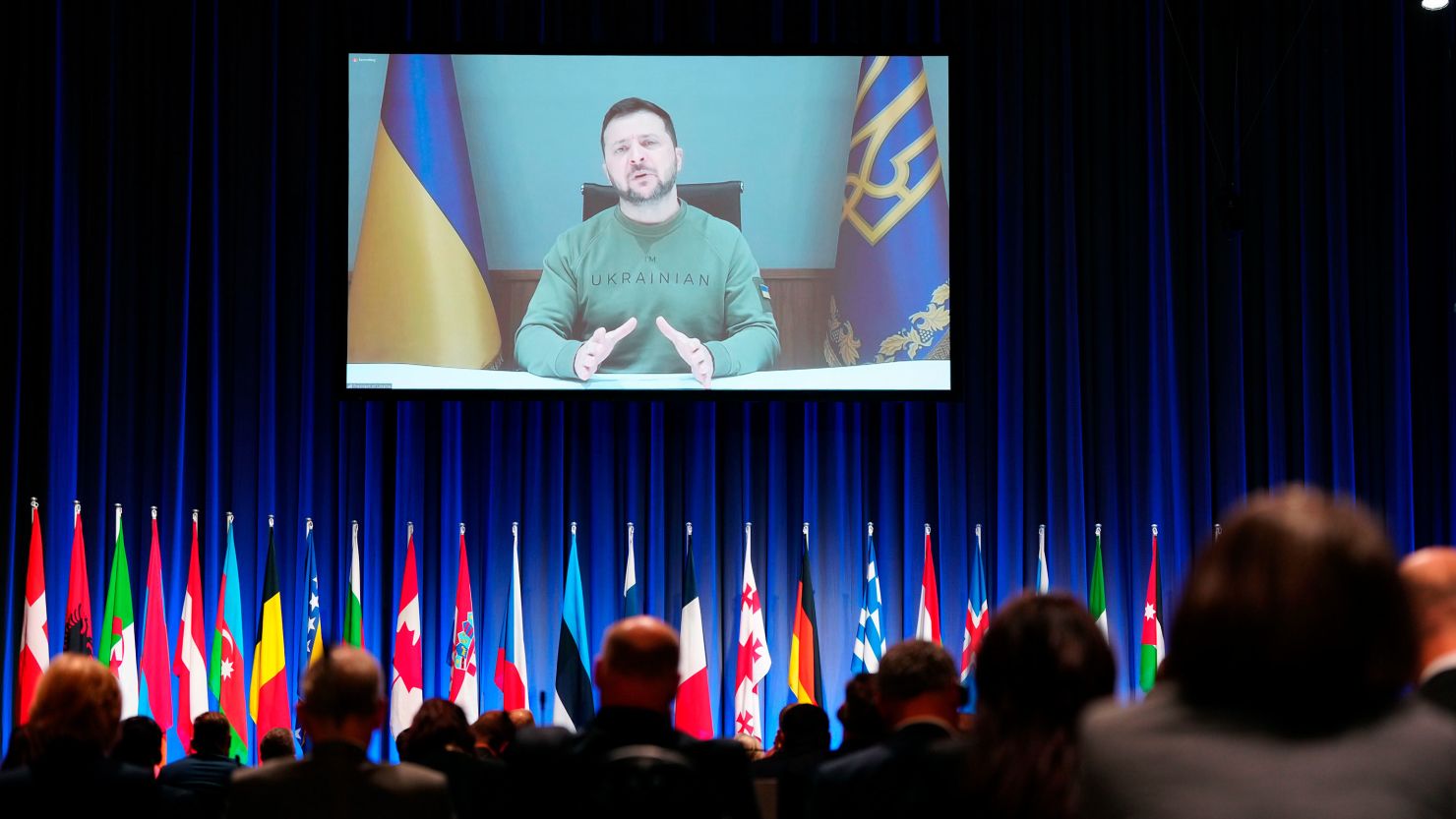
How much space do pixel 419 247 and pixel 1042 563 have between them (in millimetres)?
4368

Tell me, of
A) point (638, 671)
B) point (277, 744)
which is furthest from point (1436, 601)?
point (277, 744)

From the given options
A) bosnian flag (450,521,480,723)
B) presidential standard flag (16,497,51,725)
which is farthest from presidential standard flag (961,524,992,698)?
presidential standard flag (16,497,51,725)

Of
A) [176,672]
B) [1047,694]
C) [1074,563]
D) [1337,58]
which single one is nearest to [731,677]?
[1074,563]

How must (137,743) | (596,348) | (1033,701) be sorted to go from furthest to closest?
1. (596,348)
2. (137,743)
3. (1033,701)

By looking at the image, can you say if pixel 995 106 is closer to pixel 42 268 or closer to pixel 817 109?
pixel 817 109

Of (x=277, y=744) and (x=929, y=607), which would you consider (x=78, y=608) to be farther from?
(x=929, y=607)

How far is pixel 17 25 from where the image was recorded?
10352 millimetres

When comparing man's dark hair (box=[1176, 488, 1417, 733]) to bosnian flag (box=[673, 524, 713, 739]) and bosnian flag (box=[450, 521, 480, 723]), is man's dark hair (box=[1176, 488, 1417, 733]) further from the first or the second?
bosnian flag (box=[450, 521, 480, 723])

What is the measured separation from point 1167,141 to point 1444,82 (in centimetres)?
192

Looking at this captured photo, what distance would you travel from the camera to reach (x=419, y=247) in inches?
379

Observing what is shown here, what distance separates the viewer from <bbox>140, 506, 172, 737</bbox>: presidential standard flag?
355 inches

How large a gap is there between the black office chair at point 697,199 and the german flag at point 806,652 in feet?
7.31

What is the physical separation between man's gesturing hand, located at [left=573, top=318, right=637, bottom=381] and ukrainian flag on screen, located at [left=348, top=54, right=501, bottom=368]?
53cm

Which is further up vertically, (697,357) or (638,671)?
(697,357)
